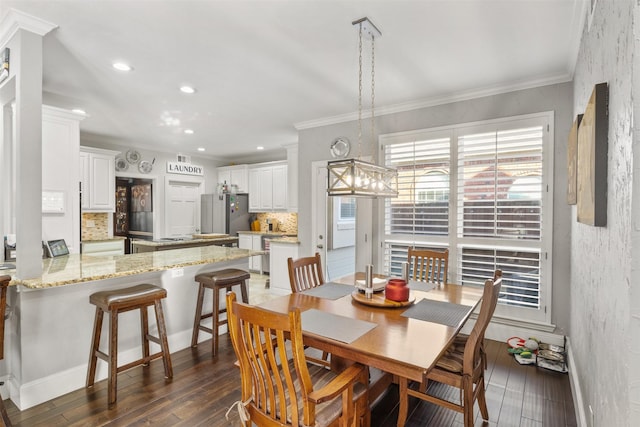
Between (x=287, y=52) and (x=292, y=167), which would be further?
(x=292, y=167)

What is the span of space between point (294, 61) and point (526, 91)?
2348 millimetres

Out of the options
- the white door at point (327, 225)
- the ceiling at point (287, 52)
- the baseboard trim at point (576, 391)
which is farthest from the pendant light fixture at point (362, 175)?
the white door at point (327, 225)

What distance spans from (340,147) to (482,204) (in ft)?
6.38

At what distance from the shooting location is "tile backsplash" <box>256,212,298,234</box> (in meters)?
7.39

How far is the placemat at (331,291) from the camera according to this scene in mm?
2488

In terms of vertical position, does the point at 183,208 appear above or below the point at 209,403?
above

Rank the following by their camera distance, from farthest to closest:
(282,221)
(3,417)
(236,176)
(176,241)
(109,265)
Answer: (236,176) < (282,221) < (176,241) < (109,265) < (3,417)

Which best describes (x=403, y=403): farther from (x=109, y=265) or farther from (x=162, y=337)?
(x=109, y=265)

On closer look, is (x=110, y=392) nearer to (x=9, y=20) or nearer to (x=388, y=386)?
(x=388, y=386)

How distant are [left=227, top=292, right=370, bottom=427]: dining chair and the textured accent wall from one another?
3.16 ft

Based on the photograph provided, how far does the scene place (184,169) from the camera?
23.5 feet

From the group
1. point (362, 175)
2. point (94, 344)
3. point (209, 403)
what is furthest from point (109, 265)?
point (362, 175)

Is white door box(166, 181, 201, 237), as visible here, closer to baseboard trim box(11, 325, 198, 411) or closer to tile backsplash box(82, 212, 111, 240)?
tile backsplash box(82, 212, 111, 240)

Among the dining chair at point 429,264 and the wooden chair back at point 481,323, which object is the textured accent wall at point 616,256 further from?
the dining chair at point 429,264
